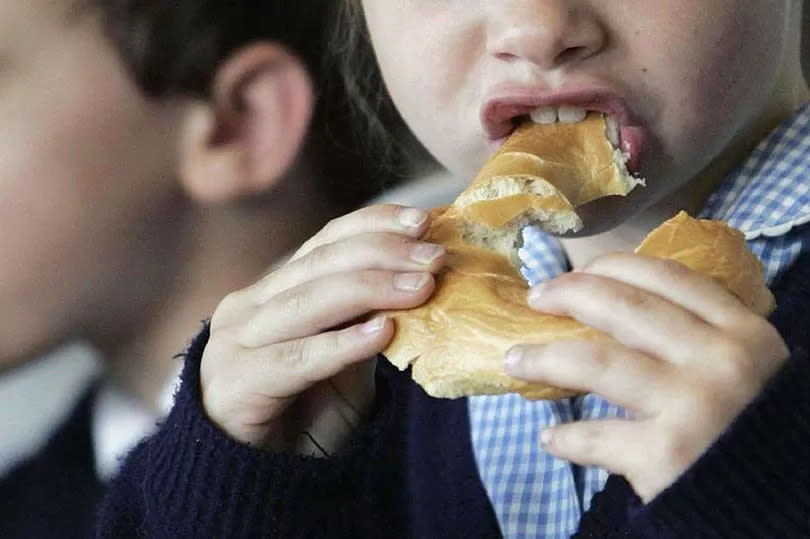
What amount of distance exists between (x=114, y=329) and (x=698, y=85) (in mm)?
529

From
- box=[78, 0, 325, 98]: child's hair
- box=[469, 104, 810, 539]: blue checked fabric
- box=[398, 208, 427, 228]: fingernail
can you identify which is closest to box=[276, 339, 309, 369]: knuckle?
box=[398, 208, 427, 228]: fingernail

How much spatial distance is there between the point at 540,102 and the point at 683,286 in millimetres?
198

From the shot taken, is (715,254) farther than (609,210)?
No

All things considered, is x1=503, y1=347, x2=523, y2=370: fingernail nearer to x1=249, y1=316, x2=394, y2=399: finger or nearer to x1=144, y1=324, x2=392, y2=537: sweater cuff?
x1=249, y1=316, x2=394, y2=399: finger

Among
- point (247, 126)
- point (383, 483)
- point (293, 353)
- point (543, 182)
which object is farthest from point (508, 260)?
point (247, 126)

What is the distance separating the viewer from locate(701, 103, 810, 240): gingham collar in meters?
0.69

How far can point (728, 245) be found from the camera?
51 cm

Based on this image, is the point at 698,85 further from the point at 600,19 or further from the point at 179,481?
the point at 179,481

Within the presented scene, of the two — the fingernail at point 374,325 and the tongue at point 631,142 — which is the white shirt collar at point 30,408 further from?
the tongue at point 631,142

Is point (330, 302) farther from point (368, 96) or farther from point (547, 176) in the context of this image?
point (368, 96)

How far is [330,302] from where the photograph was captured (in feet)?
1.93

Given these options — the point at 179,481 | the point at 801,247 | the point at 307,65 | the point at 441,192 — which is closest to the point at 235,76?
the point at 307,65

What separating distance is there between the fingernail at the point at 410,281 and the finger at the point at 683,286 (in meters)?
0.10

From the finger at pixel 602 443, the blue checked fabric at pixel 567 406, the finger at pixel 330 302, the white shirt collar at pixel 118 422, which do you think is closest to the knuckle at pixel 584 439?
the finger at pixel 602 443
